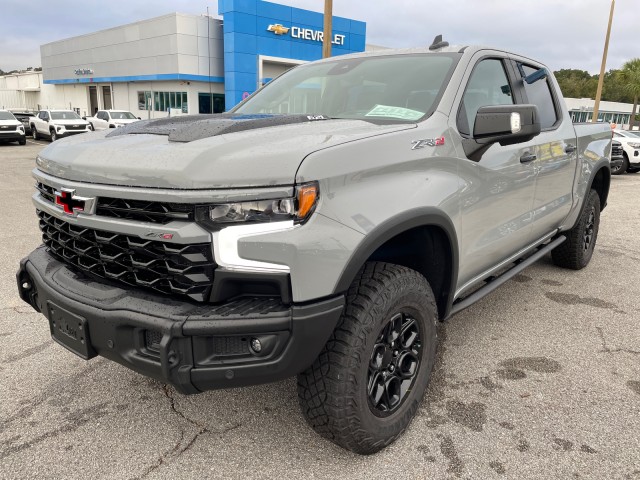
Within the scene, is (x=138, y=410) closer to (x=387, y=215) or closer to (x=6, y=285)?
(x=387, y=215)

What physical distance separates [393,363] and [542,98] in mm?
2687

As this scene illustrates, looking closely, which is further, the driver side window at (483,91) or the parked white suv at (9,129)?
the parked white suv at (9,129)

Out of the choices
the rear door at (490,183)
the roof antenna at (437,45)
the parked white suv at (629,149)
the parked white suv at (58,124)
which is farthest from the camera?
the parked white suv at (58,124)

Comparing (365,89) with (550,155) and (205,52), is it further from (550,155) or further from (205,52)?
(205,52)

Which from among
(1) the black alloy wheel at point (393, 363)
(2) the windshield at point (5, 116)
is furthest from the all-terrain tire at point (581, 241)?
(2) the windshield at point (5, 116)

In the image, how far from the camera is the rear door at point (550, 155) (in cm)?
364

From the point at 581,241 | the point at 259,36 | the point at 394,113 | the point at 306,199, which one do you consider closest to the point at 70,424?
the point at 306,199

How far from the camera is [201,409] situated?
2.75 m

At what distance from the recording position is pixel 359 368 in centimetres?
212

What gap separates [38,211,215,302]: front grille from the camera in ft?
6.18

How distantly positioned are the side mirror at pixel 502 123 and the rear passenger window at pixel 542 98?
111 centimetres

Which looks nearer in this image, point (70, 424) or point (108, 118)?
point (70, 424)

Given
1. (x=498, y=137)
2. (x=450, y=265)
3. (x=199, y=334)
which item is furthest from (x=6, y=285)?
(x=498, y=137)

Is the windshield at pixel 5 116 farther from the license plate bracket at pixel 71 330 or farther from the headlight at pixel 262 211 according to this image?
the headlight at pixel 262 211
